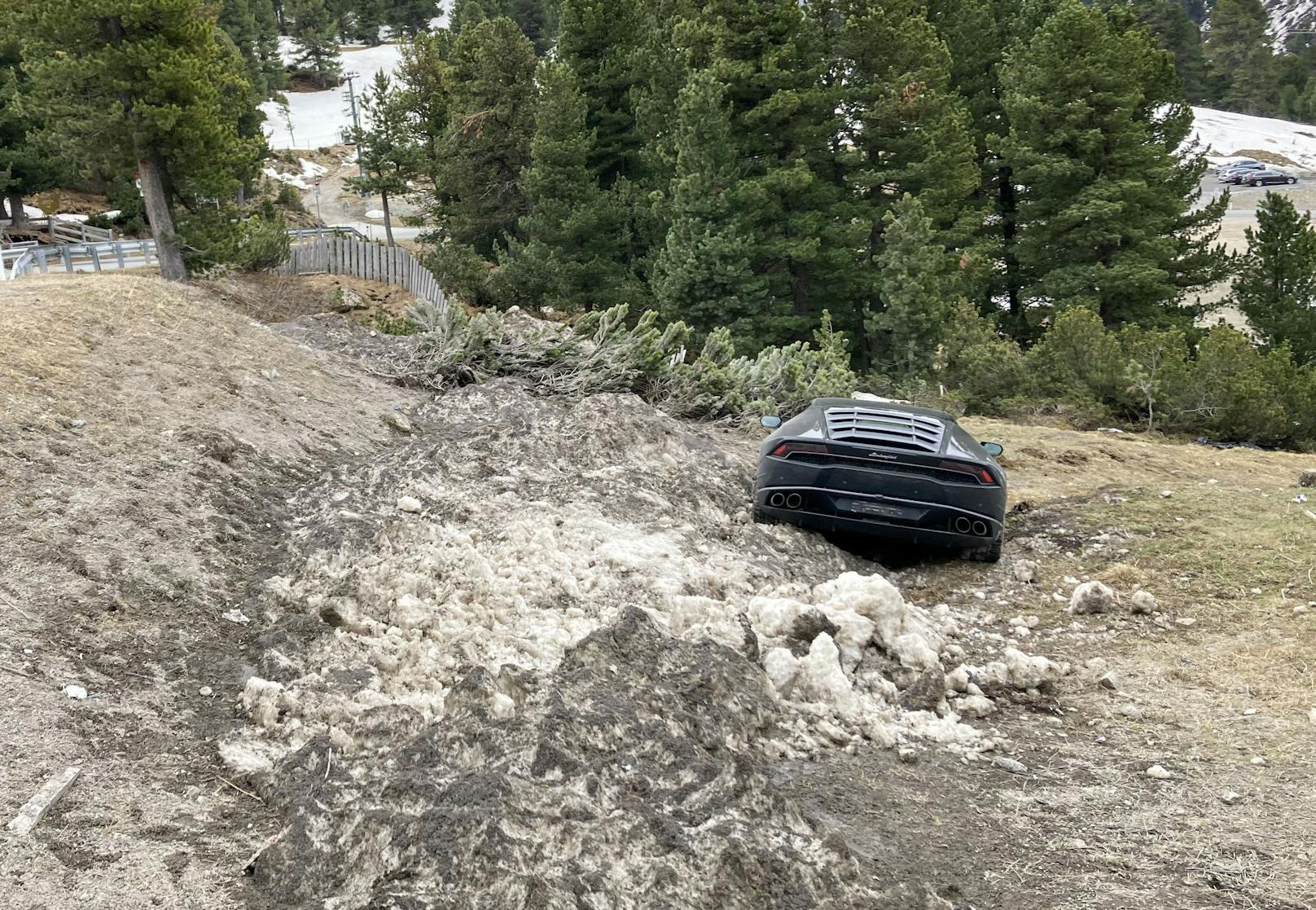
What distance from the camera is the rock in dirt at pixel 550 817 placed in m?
3.57

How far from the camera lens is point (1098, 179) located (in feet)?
91.6

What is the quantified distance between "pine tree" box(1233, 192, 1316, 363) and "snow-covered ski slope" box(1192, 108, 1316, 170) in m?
64.8

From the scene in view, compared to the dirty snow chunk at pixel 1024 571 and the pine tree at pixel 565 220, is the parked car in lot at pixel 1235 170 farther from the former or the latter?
the dirty snow chunk at pixel 1024 571

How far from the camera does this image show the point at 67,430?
7.71 m

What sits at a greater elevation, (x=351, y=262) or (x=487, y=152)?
(x=487, y=152)

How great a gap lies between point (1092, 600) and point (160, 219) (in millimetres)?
20345

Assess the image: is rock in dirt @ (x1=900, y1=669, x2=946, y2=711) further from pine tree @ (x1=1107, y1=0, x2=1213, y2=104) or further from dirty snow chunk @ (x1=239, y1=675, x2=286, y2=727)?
pine tree @ (x1=1107, y1=0, x2=1213, y2=104)

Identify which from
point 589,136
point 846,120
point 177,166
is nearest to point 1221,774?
point 177,166

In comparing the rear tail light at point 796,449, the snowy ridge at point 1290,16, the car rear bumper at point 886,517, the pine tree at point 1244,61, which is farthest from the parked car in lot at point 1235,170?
the snowy ridge at point 1290,16

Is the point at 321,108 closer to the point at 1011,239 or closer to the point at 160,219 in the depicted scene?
the point at 1011,239

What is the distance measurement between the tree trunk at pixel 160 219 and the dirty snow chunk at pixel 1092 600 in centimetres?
1876

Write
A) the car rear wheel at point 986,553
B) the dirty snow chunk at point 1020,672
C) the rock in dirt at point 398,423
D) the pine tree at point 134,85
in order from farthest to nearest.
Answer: the pine tree at point 134,85 → the rock in dirt at point 398,423 → the car rear wheel at point 986,553 → the dirty snow chunk at point 1020,672

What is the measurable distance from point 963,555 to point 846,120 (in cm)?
2143

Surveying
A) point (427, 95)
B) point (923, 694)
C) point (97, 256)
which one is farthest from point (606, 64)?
point (923, 694)
